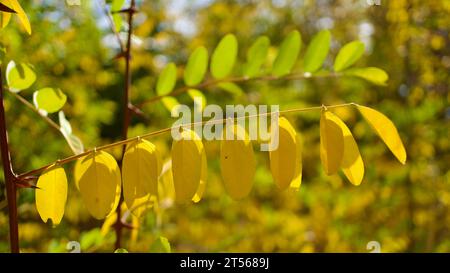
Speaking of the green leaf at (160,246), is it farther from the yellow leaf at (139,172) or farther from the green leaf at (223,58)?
the green leaf at (223,58)

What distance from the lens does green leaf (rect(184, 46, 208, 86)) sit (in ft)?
3.09

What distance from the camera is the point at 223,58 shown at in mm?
915

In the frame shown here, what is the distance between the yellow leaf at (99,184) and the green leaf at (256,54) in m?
0.47

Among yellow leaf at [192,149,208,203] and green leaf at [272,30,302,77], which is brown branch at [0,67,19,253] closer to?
yellow leaf at [192,149,208,203]

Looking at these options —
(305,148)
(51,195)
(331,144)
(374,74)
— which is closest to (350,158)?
(331,144)

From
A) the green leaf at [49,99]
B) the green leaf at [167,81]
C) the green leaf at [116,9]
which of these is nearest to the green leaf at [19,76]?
the green leaf at [49,99]

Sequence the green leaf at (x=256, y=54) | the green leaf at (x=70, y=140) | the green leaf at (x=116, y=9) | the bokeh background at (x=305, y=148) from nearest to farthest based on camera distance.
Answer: the green leaf at (x=70, y=140) < the green leaf at (x=116, y=9) < the green leaf at (x=256, y=54) < the bokeh background at (x=305, y=148)

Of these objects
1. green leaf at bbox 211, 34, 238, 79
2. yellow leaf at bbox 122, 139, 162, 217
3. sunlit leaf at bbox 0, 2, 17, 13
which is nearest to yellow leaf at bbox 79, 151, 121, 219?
yellow leaf at bbox 122, 139, 162, 217

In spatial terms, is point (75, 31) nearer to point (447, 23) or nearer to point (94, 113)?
point (94, 113)

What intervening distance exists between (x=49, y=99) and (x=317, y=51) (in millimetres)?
418

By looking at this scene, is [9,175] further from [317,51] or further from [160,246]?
[317,51]

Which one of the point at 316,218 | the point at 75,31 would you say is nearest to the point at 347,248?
the point at 316,218

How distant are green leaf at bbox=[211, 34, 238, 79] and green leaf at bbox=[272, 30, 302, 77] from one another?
7 cm

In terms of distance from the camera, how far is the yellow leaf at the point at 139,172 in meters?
0.51
